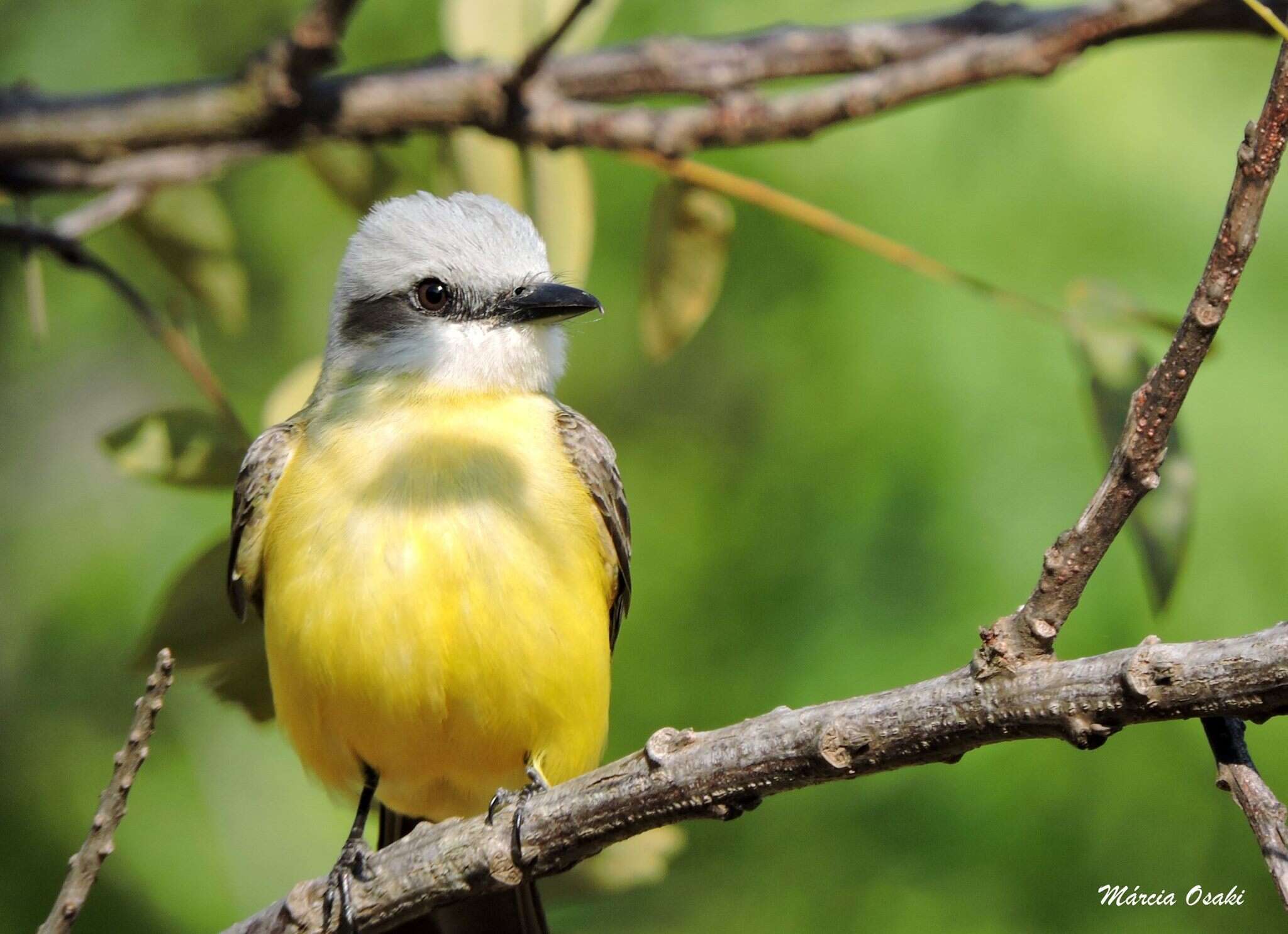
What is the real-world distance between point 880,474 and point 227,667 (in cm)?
197

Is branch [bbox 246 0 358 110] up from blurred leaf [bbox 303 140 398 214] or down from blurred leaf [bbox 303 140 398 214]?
down

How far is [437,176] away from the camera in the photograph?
3.31m

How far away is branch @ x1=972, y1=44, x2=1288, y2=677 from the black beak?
141cm

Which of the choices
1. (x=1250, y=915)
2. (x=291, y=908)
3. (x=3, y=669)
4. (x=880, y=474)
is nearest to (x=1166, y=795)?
(x=1250, y=915)

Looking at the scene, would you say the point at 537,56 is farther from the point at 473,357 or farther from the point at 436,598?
the point at 436,598

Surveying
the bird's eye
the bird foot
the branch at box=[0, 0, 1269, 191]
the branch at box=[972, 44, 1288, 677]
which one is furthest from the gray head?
the branch at box=[972, 44, 1288, 677]

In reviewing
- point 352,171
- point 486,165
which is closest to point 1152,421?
point 486,165

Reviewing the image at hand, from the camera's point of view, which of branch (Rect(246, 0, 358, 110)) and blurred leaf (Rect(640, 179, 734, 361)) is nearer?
branch (Rect(246, 0, 358, 110))

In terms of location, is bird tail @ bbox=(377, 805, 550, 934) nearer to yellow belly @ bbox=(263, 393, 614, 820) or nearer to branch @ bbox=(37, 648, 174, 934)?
yellow belly @ bbox=(263, 393, 614, 820)

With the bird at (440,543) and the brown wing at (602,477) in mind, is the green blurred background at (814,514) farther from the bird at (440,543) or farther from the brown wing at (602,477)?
the brown wing at (602,477)

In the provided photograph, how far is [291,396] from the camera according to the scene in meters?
2.91

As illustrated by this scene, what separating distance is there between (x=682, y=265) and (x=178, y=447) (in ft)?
3.55

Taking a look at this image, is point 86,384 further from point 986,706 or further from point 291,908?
point 986,706

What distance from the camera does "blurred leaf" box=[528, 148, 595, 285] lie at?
10.2 feet
